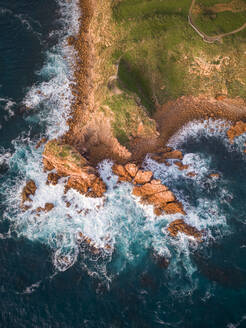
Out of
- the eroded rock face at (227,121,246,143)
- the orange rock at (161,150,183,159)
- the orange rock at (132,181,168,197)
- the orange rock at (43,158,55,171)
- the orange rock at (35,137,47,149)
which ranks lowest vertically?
the orange rock at (132,181,168,197)

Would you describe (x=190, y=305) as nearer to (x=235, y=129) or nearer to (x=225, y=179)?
(x=225, y=179)

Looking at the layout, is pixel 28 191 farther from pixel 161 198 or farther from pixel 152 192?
pixel 161 198

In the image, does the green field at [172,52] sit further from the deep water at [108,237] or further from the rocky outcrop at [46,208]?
the rocky outcrop at [46,208]

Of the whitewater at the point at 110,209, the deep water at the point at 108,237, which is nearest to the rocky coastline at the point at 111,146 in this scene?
the whitewater at the point at 110,209

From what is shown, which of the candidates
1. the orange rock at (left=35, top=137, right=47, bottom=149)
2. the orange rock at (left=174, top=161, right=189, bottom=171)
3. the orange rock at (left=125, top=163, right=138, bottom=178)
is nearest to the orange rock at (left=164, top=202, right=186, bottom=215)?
the orange rock at (left=174, top=161, right=189, bottom=171)

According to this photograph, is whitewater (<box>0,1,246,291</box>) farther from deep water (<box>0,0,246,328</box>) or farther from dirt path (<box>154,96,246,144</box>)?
dirt path (<box>154,96,246,144</box>)

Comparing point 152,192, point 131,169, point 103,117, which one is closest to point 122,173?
point 131,169
